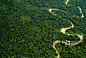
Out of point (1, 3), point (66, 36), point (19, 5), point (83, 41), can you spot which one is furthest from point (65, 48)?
point (1, 3)

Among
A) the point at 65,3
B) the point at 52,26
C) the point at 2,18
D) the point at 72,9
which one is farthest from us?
the point at 65,3

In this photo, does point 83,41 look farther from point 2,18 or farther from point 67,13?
point 2,18

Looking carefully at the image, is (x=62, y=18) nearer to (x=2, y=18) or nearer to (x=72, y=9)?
(x=72, y=9)

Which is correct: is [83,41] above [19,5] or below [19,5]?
below

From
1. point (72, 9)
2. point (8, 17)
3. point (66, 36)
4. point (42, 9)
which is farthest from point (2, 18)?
point (72, 9)

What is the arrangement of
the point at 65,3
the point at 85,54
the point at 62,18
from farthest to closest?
the point at 65,3 → the point at 62,18 → the point at 85,54

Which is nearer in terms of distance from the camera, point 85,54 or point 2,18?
point 85,54

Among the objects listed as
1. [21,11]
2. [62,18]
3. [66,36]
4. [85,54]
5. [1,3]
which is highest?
[1,3]
